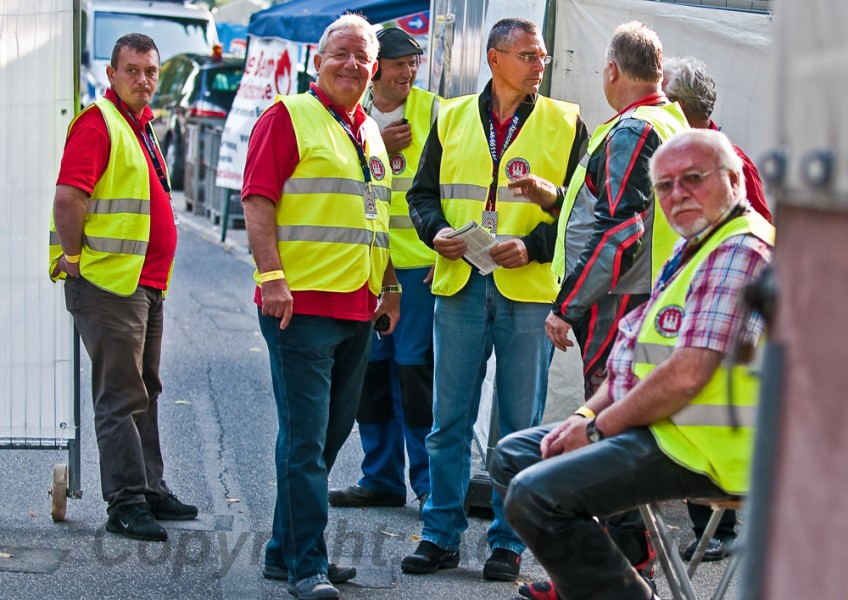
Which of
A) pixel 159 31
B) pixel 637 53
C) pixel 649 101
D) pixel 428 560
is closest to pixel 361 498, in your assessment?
pixel 428 560

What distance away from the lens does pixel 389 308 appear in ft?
16.8

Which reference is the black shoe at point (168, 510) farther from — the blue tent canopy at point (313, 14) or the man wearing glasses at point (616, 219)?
the blue tent canopy at point (313, 14)

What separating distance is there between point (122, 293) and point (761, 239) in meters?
2.81

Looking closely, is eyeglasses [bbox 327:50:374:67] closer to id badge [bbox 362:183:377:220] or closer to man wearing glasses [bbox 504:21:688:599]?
id badge [bbox 362:183:377:220]

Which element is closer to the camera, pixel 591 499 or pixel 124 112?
pixel 591 499

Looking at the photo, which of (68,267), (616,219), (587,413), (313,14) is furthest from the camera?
(313,14)

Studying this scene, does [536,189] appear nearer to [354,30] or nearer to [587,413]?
[354,30]

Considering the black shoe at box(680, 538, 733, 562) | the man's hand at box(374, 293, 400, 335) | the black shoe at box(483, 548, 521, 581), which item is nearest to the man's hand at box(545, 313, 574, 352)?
the man's hand at box(374, 293, 400, 335)

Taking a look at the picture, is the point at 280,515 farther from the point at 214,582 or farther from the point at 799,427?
the point at 799,427

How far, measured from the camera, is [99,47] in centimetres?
2531

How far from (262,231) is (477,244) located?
901 mm

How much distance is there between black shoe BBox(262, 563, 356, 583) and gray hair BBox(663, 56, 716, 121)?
7.95 ft

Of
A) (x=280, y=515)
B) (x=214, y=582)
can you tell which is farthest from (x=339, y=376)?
(x=214, y=582)

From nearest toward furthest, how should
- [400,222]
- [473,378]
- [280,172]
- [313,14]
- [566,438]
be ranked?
[566,438] < [280,172] < [473,378] < [400,222] < [313,14]
